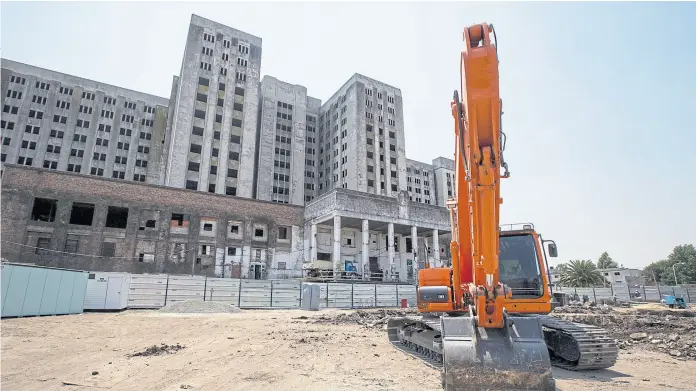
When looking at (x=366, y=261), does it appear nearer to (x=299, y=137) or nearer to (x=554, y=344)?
(x=554, y=344)

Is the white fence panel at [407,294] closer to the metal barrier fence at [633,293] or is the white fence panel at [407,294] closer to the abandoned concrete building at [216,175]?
the abandoned concrete building at [216,175]

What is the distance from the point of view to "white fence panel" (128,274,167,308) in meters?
25.2

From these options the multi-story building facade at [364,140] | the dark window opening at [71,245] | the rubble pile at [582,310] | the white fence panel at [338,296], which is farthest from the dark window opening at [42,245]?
the multi-story building facade at [364,140]

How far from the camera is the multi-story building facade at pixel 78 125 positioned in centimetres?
6188

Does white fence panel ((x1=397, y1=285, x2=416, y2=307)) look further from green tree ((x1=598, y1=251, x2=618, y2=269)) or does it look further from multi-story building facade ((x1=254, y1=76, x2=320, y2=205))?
green tree ((x1=598, y1=251, x2=618, y2=269))

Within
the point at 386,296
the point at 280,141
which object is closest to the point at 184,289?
the point at 386,296

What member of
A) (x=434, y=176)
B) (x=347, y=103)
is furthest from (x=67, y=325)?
(x=434, y=176)

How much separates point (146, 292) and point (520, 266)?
25.8 m

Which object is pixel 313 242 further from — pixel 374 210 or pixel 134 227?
pixel 134 227

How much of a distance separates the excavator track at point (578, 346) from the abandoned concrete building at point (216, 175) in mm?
23850

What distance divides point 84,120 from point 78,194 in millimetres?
40655

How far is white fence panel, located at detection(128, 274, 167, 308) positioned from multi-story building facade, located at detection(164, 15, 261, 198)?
1271 inches

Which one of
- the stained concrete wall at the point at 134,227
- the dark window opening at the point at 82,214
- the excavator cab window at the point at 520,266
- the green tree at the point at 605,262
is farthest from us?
the green tree at the point at 605,262

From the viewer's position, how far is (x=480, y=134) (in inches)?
220
